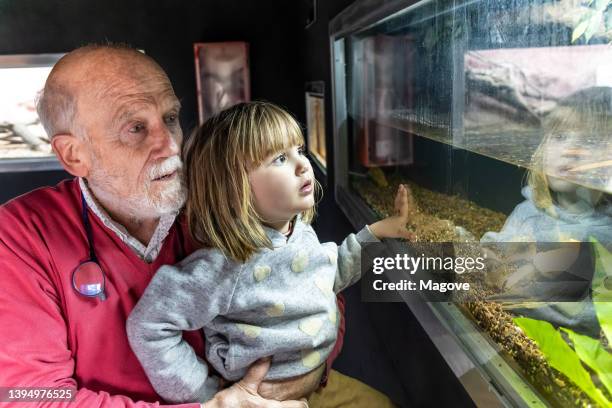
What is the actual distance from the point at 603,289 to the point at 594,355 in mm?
106

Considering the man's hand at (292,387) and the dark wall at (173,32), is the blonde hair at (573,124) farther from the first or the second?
the dark wall at (173,32)

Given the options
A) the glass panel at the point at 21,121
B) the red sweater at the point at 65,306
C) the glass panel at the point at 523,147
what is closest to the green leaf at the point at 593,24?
the glass panel at the point at 523,147

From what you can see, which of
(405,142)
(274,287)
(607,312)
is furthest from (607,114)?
(405,142)

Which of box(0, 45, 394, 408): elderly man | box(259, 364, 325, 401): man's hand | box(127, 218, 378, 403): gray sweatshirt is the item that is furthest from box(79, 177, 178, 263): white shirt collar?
box(259, 364, 325, 401): man's hand

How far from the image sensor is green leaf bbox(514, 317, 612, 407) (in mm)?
783

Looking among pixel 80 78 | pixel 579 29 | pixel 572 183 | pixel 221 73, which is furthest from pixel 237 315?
pixel 221 73

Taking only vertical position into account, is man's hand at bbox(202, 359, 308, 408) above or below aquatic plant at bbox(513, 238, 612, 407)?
below

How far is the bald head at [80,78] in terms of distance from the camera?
988mm

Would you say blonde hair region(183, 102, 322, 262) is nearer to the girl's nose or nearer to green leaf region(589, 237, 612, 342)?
the girl's nose

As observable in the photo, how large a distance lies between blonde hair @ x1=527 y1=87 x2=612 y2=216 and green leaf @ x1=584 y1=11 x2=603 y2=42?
8 cm

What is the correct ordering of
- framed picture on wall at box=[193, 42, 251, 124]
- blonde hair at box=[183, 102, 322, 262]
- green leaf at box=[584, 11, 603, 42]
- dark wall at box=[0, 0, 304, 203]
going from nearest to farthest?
green leaf at box=[584, 11, 603, 42], blonde hair at box=[183, 102, 322, 262], dark wall at box=[0, 0, 304, 203], framed picture on wall at box=[193, 42, 251, 124]

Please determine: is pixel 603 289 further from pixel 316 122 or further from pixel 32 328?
pixel 316 122

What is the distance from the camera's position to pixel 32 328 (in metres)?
0.93

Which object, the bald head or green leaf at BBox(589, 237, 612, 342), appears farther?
the bald head
